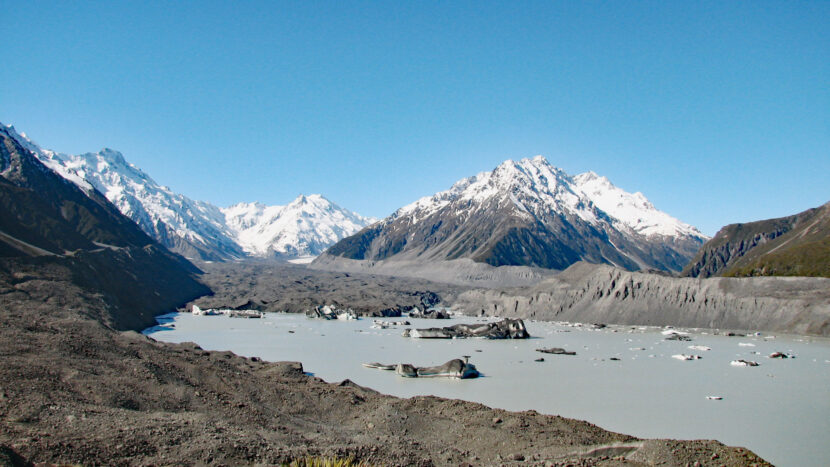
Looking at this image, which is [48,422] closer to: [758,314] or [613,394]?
[613,394]

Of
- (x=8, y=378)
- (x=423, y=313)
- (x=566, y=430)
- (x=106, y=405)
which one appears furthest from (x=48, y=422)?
(x=423, y=313)

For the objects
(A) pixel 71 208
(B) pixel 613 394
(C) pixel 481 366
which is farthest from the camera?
(A) pixel 71 208

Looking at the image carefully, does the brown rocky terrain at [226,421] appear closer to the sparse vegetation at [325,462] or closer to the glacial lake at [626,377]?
the sparse vegetation at [325,462]

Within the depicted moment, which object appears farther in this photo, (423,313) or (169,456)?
(423,313)

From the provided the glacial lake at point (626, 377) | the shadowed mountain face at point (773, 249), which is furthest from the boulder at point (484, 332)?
the shadowed mountain face at point (773, 249)

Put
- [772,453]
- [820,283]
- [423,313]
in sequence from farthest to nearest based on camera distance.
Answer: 1. [423,313]
2. [820,283]
3. [772,453]

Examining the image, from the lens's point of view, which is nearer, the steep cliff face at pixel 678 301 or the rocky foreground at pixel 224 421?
the rocky foreground at pixel 224 421

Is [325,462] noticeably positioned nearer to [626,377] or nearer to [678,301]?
[626,377]

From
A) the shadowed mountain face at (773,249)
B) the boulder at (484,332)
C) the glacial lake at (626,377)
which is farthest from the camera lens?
the shadowed mountain face at (773,249)
